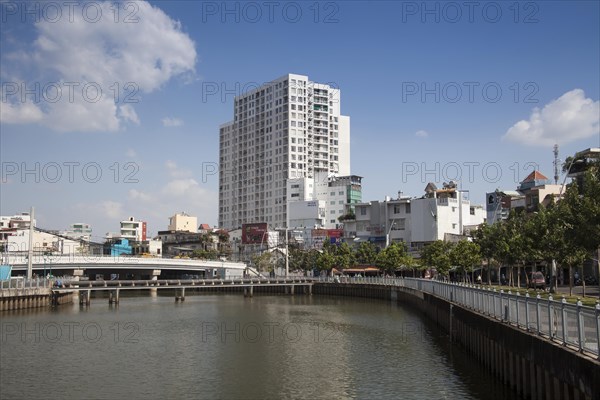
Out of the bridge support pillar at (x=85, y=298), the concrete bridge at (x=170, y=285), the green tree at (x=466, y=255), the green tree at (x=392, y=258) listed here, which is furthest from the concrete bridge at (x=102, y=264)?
the green tree at (x=466, y=255)

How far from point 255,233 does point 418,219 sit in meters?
62.9

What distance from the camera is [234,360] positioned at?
36.6 meters

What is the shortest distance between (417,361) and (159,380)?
14935 mm

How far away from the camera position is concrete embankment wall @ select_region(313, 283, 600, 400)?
16.9 metres

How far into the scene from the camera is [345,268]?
123938 mm

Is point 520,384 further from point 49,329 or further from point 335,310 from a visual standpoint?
point 335,310

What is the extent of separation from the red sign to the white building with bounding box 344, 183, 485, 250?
4066cm

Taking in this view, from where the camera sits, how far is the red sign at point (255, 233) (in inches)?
6850

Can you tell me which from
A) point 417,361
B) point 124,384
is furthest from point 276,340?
point 124,384

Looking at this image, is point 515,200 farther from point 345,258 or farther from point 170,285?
point 170,285

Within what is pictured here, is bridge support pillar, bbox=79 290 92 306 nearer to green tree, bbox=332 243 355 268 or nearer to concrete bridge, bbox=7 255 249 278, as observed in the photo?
concrete bridge, bbox=7 255 249 278

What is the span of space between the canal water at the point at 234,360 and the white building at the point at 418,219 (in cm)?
6433

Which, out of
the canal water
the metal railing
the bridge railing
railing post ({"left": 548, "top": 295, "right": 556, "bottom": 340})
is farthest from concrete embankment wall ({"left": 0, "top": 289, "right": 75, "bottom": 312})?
railing post ({"left": 548, "top": 295, "right": 556, "bottom": 340})

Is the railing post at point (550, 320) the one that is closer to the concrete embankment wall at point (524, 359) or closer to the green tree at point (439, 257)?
the concrete embankment wall at point (524, 359)
